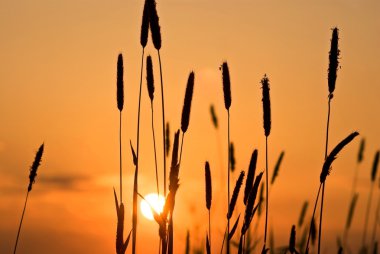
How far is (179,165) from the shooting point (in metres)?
3.90

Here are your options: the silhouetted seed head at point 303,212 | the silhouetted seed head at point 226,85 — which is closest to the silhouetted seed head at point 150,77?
the silhouetted seed head at point 226,85

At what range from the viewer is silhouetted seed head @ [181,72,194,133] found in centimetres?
405

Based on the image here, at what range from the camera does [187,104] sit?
13.4 ft

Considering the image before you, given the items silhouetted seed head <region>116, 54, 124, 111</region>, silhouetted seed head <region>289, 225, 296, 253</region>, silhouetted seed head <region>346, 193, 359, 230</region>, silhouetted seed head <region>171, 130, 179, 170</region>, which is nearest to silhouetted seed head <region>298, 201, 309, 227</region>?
silhouetted seed head <region>346, 193, 359, 230</region>

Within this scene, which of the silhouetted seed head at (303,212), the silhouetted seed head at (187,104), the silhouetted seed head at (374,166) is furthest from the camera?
the silhouetted seed head at (374,166)

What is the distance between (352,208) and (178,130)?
3.83 m

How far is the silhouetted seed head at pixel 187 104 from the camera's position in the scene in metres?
4.05

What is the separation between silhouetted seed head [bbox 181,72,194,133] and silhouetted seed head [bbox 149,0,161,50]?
307 mm

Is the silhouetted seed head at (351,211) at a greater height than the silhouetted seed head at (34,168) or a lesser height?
greater

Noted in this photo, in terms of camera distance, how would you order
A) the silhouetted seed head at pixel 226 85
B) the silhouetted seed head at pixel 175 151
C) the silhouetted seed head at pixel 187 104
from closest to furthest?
the silhouetted seed head at pixel 175 151 < the silhouetted seed head at pixel 187 104 < the silhouetted seed head at pixel 226 85

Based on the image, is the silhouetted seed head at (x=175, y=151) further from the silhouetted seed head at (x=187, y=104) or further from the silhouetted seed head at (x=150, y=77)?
the silhouetted seed head at (x=150, y=77)

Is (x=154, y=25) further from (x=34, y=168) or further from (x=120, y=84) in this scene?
(x=34, y=168)

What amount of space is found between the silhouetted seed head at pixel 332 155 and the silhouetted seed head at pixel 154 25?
4.08 ft

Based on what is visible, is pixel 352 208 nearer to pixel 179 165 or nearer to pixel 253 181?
pixel 253 181
